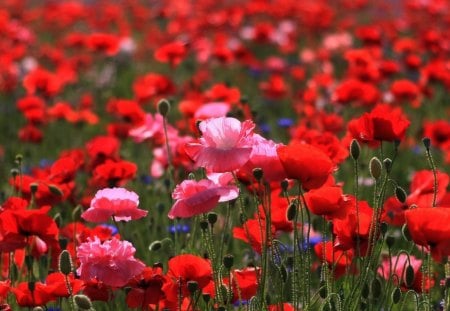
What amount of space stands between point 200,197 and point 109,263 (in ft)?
0.81

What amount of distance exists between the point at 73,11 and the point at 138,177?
→ 3756mm

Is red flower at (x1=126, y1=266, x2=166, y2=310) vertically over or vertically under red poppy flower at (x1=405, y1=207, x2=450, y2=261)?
under

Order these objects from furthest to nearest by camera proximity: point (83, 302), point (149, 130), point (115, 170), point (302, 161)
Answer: point (149, 130) < point (115, 170) < point (302, 161) < point (83, 302)

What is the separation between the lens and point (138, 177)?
387cm

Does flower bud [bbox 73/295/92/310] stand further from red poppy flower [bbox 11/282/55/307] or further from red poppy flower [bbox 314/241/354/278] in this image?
red poppy flower [bbox 314/241/354/278]

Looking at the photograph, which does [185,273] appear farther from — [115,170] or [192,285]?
[115,170]

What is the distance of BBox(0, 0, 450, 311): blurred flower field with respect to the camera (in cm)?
182

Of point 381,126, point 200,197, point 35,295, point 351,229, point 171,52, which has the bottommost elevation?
point 35,295

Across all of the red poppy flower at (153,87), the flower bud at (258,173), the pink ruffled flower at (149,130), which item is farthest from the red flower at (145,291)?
the red poppy flower at (153,87)

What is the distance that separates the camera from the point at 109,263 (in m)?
1.81

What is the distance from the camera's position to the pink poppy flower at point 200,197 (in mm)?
1743

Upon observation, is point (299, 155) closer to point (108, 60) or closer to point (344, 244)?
point (344, 244)

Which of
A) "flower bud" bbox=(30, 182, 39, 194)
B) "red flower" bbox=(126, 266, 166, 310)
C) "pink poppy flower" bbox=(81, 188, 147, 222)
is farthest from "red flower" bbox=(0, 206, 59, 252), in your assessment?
"flower bud" bbox=(30, 182, 39, 194)

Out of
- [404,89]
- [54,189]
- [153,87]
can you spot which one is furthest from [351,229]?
[404,89]
